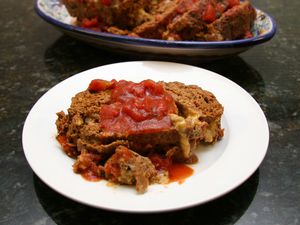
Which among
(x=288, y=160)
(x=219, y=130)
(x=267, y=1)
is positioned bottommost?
(x=267, y=1)

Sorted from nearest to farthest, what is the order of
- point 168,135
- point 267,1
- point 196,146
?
1. point 168,135
2. point 196,146
3. point 267,1

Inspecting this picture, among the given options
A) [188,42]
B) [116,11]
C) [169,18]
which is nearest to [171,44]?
[188,42]

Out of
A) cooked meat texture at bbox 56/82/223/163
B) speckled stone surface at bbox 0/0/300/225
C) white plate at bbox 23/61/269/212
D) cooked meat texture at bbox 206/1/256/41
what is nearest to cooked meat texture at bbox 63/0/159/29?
speckled stone surface at bbox 0/0/300/225

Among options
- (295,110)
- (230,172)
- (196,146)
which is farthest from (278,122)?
(230,172)

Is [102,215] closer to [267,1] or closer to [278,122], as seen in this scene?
[278,122]

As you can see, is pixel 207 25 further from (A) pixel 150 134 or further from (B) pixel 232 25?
(A) pixel 150 134

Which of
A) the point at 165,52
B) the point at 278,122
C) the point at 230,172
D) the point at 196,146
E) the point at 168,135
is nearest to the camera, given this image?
the point at 230,172

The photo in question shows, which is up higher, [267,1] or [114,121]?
[114,121]
